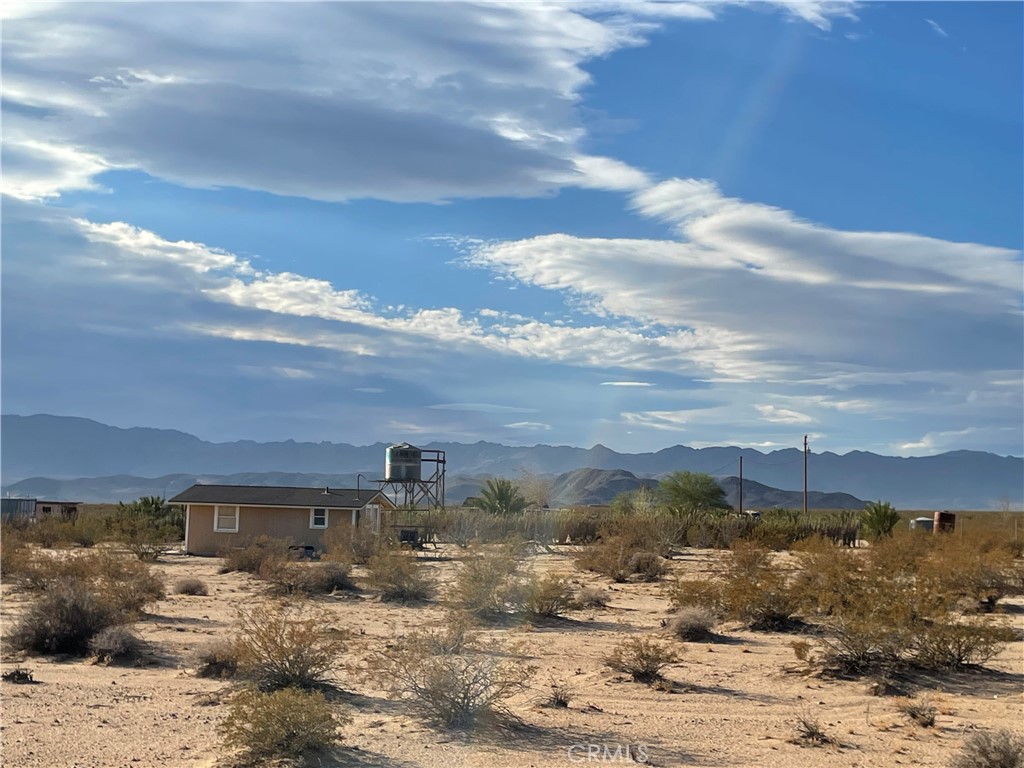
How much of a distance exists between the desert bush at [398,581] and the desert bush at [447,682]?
40.6 feet

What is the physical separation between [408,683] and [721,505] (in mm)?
64520

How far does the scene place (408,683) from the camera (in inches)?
488

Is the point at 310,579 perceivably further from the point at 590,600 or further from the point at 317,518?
the point at 317,518

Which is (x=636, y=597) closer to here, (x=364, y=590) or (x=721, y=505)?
(x=364, y=590)

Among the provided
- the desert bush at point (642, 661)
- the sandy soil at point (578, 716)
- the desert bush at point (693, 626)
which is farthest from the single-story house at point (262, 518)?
the desert bush at point (642, 661)

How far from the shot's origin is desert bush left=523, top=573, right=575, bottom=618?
21953 mm

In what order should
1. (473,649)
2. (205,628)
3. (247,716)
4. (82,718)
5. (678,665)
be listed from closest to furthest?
(247,716) < (82,718) < (473,649) < (678,665) < (205,628)

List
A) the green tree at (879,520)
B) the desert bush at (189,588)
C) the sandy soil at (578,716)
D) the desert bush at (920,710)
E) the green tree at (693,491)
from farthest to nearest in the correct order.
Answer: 1. the green tree at (693,491)
2. the green tree at (879,520)
3. the desert bush at (189,588)
4. the desert bush at (920,710)
5. the sandy soil at (578,716)

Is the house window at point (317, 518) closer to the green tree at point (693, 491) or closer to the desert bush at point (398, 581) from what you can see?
the desert bush at point (398, 581)

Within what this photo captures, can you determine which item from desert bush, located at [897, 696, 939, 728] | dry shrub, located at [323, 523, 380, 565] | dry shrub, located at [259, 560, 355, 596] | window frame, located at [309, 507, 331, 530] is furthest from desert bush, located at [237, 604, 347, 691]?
window frame, located at [309, 507, 331, 530]

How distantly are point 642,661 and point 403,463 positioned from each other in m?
41.7

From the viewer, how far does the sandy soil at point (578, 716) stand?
10922 millimetres

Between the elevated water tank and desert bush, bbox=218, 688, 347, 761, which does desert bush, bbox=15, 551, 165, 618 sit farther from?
the elevated water tank

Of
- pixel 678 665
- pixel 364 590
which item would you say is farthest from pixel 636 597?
pixel 678 665
